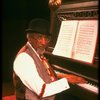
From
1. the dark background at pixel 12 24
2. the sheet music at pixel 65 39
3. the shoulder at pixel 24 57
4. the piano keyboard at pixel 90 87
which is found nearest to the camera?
the shoulder at pixel 24 57

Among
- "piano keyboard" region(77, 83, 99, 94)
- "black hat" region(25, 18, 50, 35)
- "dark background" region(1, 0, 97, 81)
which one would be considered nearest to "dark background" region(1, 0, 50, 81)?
"dark background" region(1, 0, 97, 81)

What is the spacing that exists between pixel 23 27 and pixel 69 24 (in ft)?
11.4

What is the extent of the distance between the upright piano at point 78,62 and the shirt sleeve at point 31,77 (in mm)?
333

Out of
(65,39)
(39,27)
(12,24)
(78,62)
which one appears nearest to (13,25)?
(12,24)

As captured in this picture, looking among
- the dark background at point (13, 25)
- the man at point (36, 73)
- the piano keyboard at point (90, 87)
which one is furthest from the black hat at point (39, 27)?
the dark background at point (13, 25)

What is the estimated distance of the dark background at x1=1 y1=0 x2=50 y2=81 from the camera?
5.93 metres

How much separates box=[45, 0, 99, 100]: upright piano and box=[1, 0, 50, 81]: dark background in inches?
96.5

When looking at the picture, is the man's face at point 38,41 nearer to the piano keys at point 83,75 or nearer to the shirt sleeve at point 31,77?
the shirt sleeve at point 31,77

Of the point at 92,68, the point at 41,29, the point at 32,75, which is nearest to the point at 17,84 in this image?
the point at 32,75

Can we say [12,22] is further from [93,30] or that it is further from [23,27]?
[93,30]

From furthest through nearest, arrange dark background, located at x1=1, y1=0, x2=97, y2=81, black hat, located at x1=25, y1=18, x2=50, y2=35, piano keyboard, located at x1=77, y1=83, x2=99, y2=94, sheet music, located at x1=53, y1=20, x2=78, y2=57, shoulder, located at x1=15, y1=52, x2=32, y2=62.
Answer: dark background, located at x1=1, y1=0, x2=97, y2=81 < sheet music, located at x1=53, y1=20, x2=78, y2=57 < black hat, located at x1=25, y1=18, x2=50, y2=35 < piano keyboard, located at x1=77, y1=83, x2=99, y2=94 < shoulder, located at x1=15, y1=52, x2=32, y2=62

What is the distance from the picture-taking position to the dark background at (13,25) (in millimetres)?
5933

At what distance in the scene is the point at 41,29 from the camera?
2557mm

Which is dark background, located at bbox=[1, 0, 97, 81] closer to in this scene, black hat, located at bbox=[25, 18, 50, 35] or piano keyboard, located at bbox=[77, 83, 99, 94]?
black hat, located at bbox=[25, 18, 50, 35]
